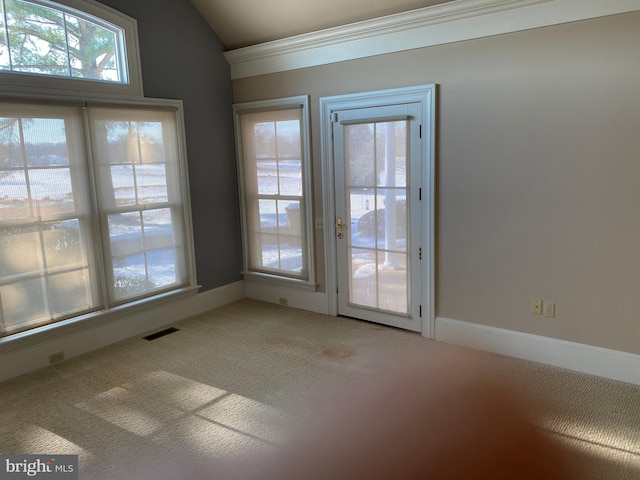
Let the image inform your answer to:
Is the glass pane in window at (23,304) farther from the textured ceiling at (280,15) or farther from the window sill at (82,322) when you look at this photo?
the textured ceiling at (280,15)

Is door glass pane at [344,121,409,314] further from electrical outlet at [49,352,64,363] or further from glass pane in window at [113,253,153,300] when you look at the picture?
electrical outlet at [49,352,64,363]

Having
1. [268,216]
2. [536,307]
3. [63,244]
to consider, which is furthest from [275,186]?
[536,307]

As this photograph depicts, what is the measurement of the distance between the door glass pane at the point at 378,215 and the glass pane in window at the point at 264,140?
0.86 metres

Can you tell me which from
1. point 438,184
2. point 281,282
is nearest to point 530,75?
point 438,184

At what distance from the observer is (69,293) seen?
3.82m

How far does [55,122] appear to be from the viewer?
3.61 meters

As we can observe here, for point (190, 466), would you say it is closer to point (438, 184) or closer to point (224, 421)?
point (224, 421)

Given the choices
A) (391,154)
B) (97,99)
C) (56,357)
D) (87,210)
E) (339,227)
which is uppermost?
(97,99)

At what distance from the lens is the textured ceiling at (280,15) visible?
3783 millimetres

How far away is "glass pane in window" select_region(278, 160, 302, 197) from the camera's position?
4.64m

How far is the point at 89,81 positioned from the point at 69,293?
165 cm

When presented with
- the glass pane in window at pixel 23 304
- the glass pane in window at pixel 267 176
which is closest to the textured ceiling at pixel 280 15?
the glass pane in window at pixel 267 176

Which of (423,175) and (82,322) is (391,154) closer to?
(423,175)

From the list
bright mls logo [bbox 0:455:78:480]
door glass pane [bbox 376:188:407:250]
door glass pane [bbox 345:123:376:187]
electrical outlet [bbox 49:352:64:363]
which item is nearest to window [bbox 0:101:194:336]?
electrical outlet [bbox 49:352:64:363]
